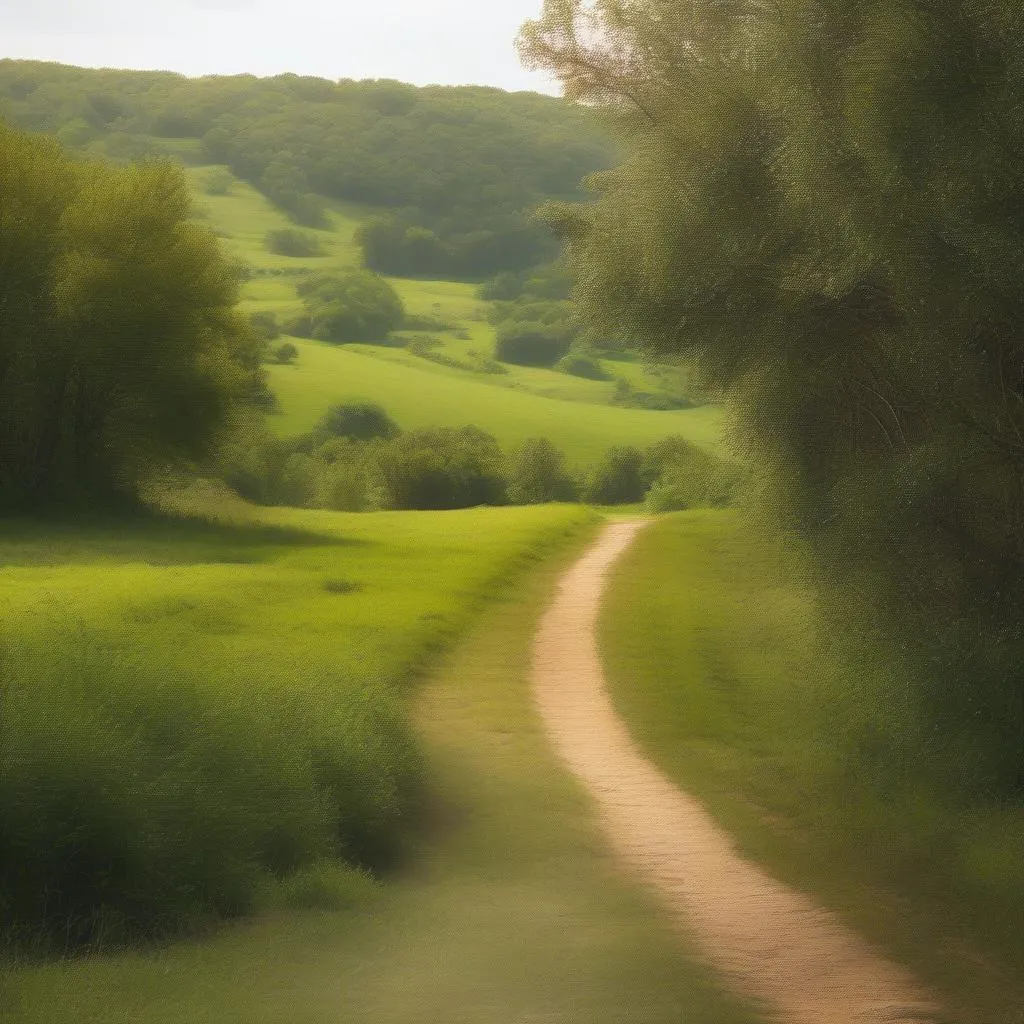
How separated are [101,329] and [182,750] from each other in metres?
29.7

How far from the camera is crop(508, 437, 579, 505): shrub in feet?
256

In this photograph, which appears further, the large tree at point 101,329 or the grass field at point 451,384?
the grass field at point 451,384

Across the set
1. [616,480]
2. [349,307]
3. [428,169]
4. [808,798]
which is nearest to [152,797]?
[808,798]

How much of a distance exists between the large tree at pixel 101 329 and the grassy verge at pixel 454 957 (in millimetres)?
26903

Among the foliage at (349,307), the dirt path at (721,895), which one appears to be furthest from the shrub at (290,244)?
the dirt path at (721,895)

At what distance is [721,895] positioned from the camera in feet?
39.7

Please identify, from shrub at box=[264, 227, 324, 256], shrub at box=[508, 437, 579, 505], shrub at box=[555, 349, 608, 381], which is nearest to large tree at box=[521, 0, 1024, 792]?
shrub at box=[508, 437, 579, 505]

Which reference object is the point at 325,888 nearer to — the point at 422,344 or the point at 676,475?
the point at 676,475

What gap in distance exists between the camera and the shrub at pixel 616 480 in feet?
286

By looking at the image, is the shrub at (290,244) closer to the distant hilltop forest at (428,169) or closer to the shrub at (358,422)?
the distant hilltop forest at (428,169)

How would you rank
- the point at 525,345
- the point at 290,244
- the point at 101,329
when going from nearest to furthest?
the point at 101,329 < the point at 525,345 < the point at 290,244

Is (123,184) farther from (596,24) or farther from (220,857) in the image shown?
(220,857)

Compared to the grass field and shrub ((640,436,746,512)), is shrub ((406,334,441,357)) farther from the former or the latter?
shrub ((640,436,746,512))

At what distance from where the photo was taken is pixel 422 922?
404 inches
